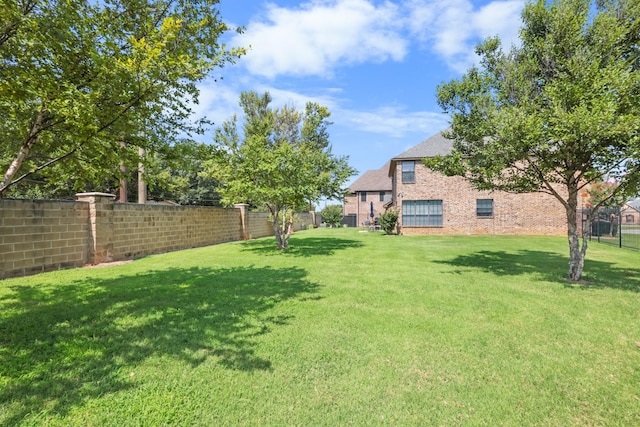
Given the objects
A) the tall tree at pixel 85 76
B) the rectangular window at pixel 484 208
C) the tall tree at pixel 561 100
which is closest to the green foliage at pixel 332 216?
the rectangular window at pixel 484 208

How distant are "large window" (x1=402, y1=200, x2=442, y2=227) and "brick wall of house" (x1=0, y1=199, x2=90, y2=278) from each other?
19640 mm

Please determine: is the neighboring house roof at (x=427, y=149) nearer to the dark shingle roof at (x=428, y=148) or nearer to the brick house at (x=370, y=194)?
the dark shingle roof at (x=428, y=148)

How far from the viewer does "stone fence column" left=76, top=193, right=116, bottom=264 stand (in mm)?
9844

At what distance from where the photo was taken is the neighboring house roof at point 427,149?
907 inches

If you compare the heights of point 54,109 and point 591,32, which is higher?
point 591,32

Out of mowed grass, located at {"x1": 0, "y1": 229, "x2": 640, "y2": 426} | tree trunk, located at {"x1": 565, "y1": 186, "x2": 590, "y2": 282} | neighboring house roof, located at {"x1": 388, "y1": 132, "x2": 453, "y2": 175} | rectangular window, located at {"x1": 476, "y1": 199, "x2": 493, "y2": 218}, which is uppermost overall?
neighboring house roof, located at {"x1": 388, "y1": 132, "x2": 453, "y2": 175}

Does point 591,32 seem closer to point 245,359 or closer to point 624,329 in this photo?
point 624,329

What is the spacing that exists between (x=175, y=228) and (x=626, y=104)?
1481cm

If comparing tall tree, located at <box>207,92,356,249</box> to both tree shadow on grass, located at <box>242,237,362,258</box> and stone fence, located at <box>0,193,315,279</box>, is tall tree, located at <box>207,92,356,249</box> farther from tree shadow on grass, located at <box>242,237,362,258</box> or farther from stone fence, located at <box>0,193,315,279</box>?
stone fence, located at <box>0,193,315,279</box>

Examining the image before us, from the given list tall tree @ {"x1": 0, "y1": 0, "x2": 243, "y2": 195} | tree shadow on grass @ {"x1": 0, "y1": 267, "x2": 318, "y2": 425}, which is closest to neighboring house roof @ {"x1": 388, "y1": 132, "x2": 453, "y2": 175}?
tree shadow on grass @ {"x1": 0, "y1": 267, "x2": 318, "y2": 425}

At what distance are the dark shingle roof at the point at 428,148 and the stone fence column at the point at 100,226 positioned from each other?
1875 cm

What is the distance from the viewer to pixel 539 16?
7.43m

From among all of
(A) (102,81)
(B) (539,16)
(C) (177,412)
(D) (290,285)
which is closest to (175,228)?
(D) (290,285)

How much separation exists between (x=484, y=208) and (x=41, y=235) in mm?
24067
